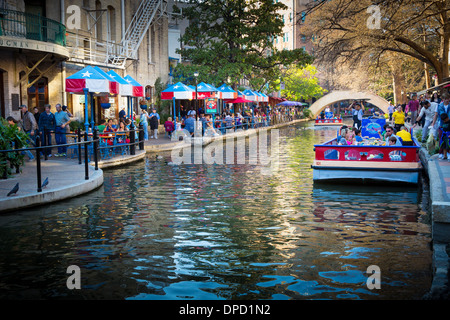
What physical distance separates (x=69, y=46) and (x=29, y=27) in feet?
16.1

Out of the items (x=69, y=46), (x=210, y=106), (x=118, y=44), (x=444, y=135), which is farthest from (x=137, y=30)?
(x=444, y=135)

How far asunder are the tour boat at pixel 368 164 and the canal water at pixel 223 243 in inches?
14.0

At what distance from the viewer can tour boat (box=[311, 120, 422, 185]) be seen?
14.3 meters

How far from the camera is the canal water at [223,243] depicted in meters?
6.36

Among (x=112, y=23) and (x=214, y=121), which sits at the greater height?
(x=112, y=23)

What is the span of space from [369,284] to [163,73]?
3968 cm

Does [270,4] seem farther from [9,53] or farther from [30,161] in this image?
[30,161]

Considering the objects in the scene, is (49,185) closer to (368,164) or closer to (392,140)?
(368,164)

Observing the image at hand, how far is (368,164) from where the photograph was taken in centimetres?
1454

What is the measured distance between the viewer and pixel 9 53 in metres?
24.4

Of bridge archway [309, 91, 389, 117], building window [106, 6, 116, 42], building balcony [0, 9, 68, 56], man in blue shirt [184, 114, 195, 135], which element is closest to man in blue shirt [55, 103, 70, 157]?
building balcony [0, 9, 68, 56]

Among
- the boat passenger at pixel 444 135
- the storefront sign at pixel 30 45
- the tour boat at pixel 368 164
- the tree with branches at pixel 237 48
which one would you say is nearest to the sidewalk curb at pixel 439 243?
the tour boat at pixel 368 164

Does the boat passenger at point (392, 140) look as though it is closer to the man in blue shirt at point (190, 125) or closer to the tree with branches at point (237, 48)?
the man in blue shirt at point (190, 125)

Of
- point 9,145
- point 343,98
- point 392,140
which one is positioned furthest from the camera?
point 343,98
